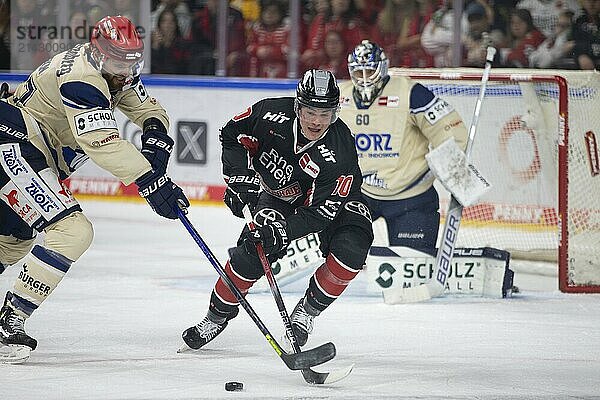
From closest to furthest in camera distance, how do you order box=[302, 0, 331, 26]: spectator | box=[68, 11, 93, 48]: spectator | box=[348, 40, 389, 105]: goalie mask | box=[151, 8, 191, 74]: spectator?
box=[348, 40, 389, 105]: goalie mask < box=[302, 0, 331, 26]: spectator < box=[151, 8, 191, 74]: spectator < box=[68, 11, 93, 48]: spectator

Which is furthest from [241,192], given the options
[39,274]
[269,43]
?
[269,43]

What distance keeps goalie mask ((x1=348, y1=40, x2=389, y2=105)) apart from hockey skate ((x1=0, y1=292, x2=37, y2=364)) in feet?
7.20

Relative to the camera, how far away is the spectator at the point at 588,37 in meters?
7.63

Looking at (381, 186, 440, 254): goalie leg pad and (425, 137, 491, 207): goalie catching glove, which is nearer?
(425, 137, 491, 207): goalie catching glove

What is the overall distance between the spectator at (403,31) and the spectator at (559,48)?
77 centimetres

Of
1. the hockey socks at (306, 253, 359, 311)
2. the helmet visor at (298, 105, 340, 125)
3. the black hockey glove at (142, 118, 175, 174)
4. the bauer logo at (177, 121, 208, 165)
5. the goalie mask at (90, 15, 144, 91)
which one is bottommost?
the bauer logo at (177, 121, 208, 165)

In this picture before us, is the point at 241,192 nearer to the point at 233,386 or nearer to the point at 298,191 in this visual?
the point at 298,191

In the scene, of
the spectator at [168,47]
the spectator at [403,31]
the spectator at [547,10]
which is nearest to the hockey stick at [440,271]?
the spectator at [547,10]

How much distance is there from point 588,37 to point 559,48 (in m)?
0.19

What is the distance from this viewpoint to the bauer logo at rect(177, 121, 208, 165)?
28.2 ft

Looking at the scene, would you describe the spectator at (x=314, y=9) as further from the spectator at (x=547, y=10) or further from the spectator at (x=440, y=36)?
the spectator at (x=547, y=10)

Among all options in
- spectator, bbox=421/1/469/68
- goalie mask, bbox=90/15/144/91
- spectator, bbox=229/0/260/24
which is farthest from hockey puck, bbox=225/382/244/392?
spectator, bbox=229/0/260/24

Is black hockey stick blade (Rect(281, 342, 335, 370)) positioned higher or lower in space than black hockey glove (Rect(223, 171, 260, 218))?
lower

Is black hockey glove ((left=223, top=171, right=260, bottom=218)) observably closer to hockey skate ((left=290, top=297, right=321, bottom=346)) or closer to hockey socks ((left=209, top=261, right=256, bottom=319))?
hockey socks ((left=209, top=261, right=256, bottom=319))
